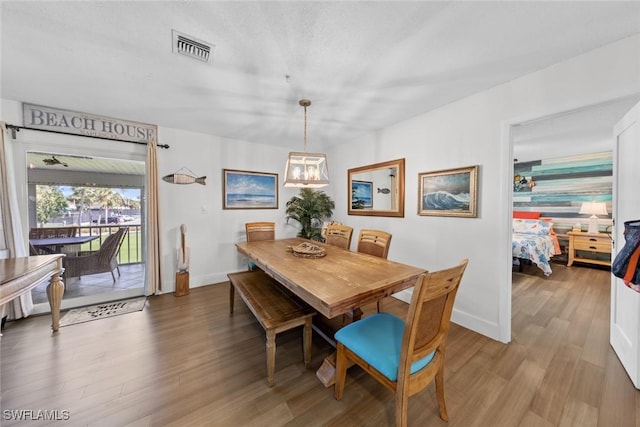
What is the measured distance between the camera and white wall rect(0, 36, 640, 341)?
6.00ft

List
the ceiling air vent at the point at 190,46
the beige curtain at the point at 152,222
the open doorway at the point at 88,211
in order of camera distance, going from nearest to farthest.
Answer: the ceiling air vent at the point at 190,46 < the open doorway at the point at 88,211 < the beige curtain at the point at 152,222

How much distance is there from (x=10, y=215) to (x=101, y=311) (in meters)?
1.40

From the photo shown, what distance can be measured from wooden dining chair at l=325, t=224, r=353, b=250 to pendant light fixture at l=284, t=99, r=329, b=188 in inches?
28.3

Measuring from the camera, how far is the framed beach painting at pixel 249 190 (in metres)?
3.90

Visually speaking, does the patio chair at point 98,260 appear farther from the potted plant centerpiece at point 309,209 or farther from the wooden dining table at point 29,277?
the potted plant centerpiece at point 309,209

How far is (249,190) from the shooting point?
4.11 metres

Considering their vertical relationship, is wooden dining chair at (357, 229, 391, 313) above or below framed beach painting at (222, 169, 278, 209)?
below

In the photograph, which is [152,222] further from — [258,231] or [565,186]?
[565,186]

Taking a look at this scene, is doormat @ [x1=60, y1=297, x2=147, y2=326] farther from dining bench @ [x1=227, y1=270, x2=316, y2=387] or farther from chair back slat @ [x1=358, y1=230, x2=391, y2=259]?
chair back slat @ [x1=358, y1=230, x2=391, y2=259]

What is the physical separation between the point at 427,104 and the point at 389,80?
2.63ft

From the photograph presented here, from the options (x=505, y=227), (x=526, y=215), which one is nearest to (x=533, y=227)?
(x=526, y=215)

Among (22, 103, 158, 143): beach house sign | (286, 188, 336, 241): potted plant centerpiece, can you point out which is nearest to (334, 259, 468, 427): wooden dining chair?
(286, 188, 336, 241): potted plant centerpiece

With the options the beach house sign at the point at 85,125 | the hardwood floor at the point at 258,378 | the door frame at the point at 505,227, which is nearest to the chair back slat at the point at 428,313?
the hardwood floor at the point at 258,378

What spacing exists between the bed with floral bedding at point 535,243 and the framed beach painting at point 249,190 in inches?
164
